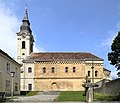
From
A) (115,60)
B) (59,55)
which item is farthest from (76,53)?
(115,60)

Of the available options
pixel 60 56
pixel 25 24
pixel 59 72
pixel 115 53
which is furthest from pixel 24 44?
pixel 115 53

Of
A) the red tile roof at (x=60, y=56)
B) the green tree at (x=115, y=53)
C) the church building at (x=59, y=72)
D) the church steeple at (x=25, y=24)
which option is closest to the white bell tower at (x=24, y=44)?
the church steeple at (x=25, y=24)

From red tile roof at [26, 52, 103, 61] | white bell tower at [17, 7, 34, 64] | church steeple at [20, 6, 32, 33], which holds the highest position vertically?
church steeple at [20, 6, 32, 33]

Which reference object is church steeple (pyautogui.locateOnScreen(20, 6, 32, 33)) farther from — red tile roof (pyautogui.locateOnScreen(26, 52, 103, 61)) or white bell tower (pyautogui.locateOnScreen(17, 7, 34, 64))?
red tile roof (pyautogui.locateOnScreen(26, 52, 103, 61))

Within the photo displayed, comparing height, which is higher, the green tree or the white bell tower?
the white bell tower

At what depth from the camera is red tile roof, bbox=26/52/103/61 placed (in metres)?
68.8

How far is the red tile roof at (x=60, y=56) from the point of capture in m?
68.8

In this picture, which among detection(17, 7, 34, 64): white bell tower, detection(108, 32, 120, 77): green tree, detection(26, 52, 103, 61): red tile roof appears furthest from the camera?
detection(17, 7, 34, 64): white bell tower

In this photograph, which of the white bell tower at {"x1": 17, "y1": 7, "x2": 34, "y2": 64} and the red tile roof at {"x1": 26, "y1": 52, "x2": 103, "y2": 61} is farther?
the white bell tower at {"x1": 17, "y1": 7, "x2": 34, "y2": 64}

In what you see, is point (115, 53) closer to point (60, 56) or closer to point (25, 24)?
point (60, 56)

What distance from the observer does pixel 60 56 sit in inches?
2753

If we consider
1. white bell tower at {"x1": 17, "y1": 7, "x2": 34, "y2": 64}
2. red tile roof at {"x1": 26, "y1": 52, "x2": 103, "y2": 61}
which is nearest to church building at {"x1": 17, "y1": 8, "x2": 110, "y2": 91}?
red tile roof at {"x1": 26, "y1": 52, "x2": 103, "y2": 61}

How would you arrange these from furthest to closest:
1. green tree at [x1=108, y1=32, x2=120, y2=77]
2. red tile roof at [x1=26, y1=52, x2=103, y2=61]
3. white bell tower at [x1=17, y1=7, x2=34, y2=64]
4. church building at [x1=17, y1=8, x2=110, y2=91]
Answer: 1. white bell tower at [x1=17, y1=7, x2=34, y2=64]
2. red tile roof at [x1=26, y1=52, x2=103, y2=61]
3. church building at [x1=17, y1=8, x2=110, y2=91]
4. green tree at [x1=108, y1=32, x2=120, y2=77]

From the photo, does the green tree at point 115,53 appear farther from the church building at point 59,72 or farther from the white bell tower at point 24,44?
the white bell tower at point 24,44
